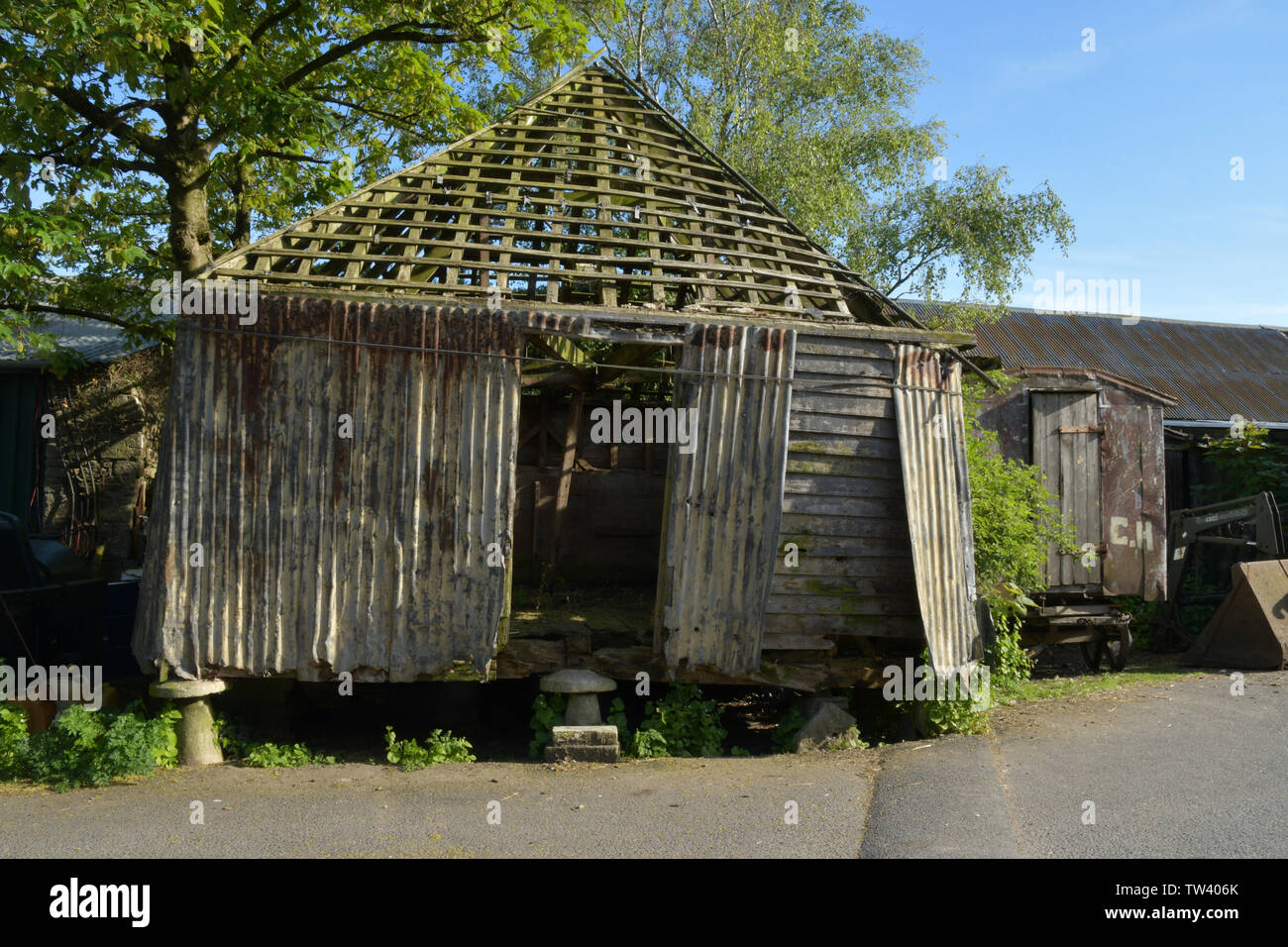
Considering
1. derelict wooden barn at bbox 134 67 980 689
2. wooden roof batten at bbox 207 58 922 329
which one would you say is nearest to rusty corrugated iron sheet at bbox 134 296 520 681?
derelict wooden barn at bbox 134 67 980 689

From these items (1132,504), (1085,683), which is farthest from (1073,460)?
(1085,683)

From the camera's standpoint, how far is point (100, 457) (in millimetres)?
12961

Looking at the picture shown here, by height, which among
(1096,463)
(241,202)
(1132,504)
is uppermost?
(241,202)

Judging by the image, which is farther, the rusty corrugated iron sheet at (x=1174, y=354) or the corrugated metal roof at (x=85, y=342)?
the rusty corrugated iron sheet at (x=1174, y=354)

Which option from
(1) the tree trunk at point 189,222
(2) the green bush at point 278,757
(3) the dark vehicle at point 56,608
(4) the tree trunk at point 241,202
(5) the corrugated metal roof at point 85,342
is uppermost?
(4) the tree trunk at point 241,202

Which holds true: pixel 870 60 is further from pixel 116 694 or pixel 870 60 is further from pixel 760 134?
pixel 116 694

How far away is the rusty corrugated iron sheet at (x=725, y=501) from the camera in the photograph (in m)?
8.27

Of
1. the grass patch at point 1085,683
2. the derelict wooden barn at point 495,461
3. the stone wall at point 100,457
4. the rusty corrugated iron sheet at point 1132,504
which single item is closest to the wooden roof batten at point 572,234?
the derelict wooden barn at point 495,461

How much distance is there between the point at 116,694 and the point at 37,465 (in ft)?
19.6

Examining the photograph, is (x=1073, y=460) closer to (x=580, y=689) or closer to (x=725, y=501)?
(x=725, y=501)

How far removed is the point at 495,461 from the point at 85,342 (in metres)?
9.47

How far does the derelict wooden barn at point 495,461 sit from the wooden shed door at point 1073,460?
430 centimetres

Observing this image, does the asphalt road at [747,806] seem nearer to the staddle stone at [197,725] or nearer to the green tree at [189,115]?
the staddle stone at [197,725]

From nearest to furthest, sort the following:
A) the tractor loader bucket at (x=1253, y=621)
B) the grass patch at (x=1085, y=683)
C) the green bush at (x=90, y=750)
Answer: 1. the green bush at (x=90, y=750)
2. the grass patch at (x=1085, y=683)
3. the tractor loader bucket at (x=1253, y=621)
